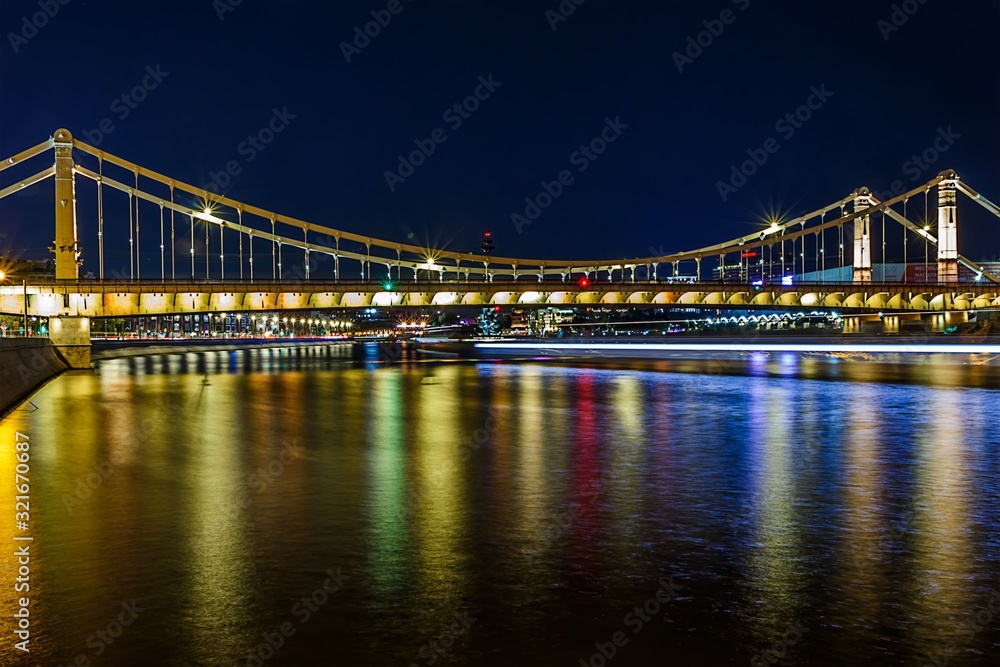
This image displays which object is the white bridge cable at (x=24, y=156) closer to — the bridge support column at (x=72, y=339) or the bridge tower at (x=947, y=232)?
the bridge support column at (x=72, y=339)

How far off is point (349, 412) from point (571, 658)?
22424 millimetres

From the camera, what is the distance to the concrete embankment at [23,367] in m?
33.2

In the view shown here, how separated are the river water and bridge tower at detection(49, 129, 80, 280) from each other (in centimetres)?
4381

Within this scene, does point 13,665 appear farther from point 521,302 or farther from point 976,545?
point 521,302

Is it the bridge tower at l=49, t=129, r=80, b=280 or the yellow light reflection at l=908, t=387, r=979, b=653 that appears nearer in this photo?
the yellow light reflection at l=908, t=387, r=979, b=653

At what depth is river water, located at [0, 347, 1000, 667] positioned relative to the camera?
24.6 feet

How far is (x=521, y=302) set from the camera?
80500mm

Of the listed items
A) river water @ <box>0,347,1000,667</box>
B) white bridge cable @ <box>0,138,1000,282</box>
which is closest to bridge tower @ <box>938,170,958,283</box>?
white bridge cable @ <box>0,138,1000,282</box>

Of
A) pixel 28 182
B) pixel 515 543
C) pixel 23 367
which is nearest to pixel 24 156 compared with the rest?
pixel 28 182

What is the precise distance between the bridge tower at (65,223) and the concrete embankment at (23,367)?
555cm

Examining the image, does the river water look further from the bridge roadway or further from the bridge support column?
the bridge roadway

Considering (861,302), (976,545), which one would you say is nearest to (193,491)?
(976,545)

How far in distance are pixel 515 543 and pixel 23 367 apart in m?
38.5

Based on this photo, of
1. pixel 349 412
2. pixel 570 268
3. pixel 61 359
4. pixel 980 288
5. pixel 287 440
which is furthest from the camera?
pixel 570 268
